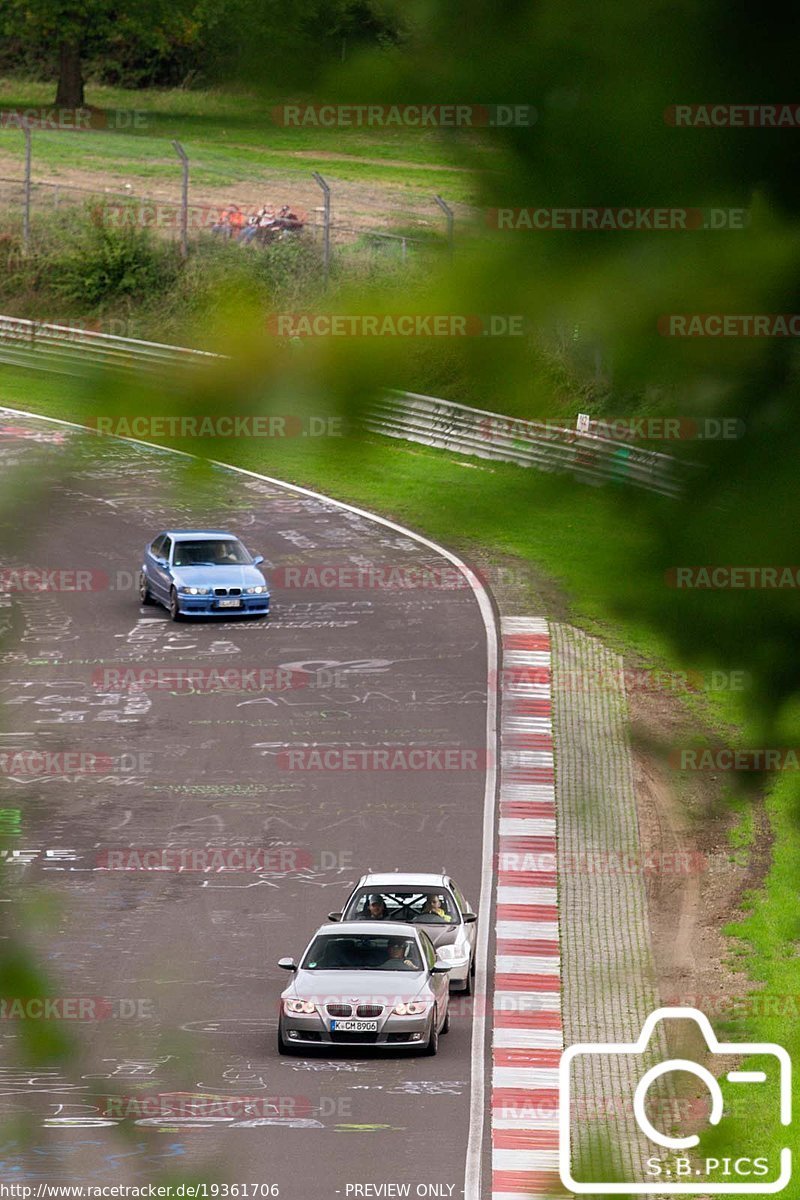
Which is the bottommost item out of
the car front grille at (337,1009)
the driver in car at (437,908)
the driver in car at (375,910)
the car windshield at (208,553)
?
the driver in car at (375,910)

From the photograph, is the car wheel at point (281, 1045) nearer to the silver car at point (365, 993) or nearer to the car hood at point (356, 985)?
the silver car at point (365, 993)

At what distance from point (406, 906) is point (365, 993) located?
7.42ft

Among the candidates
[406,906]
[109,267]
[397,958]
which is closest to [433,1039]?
[397,958]

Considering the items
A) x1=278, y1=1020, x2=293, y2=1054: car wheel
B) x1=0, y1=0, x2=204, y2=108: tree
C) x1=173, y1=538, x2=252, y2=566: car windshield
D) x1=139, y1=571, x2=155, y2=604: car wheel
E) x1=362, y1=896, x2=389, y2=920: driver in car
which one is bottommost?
x1=139, y1=571, x2=155, y2=604: car wheel

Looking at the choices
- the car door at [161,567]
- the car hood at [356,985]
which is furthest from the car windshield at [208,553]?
the car hood at [356,985]

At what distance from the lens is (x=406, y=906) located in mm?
20641

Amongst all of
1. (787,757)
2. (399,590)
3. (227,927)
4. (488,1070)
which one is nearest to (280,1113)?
(488,1070)

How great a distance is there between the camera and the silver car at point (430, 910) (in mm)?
20078

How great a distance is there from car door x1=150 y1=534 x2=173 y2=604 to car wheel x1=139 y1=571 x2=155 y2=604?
1.18ft

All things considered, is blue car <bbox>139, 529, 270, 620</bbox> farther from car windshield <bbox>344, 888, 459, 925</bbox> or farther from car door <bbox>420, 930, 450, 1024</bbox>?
car door <bbox>420, 930, 450, 1024</bbox>

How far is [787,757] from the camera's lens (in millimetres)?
1639

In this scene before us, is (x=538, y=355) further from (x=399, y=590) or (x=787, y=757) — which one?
(x=399, y=590)

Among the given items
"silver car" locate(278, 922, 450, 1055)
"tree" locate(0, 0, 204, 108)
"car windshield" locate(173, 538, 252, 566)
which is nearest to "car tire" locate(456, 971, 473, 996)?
"silver car" locate(278, 922, 450, 1055)

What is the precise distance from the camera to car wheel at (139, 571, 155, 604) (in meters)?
35.1
